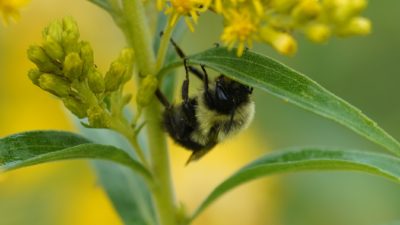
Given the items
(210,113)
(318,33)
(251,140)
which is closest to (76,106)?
(210,113)

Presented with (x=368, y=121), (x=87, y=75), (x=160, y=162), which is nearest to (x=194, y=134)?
(x=160, y=162)

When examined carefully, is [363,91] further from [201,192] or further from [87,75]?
[87,75]

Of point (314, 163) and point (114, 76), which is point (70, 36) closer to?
point (114, 76)

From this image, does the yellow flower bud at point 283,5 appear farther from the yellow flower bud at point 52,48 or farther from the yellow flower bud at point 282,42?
the yellow flower bud at point 52,48

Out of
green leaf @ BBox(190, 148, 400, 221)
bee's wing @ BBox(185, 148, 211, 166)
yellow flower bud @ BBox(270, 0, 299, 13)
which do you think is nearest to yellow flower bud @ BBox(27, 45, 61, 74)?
yellow flower bud @ BBox(270, 0, 299, 13)

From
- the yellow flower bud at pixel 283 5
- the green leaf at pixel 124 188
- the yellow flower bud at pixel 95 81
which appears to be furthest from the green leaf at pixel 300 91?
the green leaf at pixel 124 188

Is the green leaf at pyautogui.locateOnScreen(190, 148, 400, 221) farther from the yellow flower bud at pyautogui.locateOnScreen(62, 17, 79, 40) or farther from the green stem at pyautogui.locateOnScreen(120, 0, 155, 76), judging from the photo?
the yellow flower bud at pyautogui.locateOnScreen(62, 17, 79, 40)

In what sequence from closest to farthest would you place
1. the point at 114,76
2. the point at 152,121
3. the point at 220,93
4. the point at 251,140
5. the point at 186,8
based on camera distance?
the point at 186,8 → the point at 114,76 → the point at 152,121 → the point at 220,93 → the point at 251,140

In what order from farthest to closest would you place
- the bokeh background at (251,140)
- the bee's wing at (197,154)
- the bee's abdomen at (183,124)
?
the bokeh background at (251,140), the bee's wing at (197,154), the bee's abdomen at (183,124)
